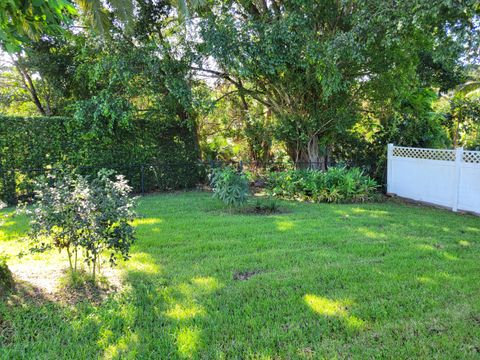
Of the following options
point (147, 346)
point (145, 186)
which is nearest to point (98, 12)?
point (145, 186)

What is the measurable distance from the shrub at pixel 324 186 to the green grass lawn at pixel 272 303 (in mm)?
3218

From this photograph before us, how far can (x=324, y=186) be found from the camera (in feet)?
28.0

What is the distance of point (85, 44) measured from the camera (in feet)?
29.6

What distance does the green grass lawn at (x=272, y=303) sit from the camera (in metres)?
2.38

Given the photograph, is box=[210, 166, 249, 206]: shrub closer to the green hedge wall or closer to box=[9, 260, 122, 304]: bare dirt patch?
box=[9, 260, 122, 304]: bare dirt patch

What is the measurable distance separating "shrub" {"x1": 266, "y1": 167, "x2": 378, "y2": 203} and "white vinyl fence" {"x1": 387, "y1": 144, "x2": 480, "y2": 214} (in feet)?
3.33

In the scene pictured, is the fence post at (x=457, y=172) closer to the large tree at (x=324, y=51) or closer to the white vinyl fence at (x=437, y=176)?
the white vinyl fence at (x=437, y=176)

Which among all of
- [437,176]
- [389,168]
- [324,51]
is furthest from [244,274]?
[389,168]

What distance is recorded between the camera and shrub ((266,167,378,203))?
8453 mm

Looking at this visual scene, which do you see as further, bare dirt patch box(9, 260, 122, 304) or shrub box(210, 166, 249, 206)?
shrub box(210, 166, 249, 206)

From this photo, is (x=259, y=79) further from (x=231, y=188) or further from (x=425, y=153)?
(x=425, y=153)

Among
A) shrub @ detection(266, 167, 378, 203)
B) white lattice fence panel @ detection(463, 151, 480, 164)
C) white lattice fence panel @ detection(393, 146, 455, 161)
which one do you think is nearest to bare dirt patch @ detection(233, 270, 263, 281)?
shrub @ detection(266, 167, 378, 203)

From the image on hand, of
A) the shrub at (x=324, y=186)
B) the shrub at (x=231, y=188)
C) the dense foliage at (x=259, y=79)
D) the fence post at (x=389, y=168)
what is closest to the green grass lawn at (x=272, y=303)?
the shrub at (x=231, y=188)

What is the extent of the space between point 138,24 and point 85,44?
4.87 feet
